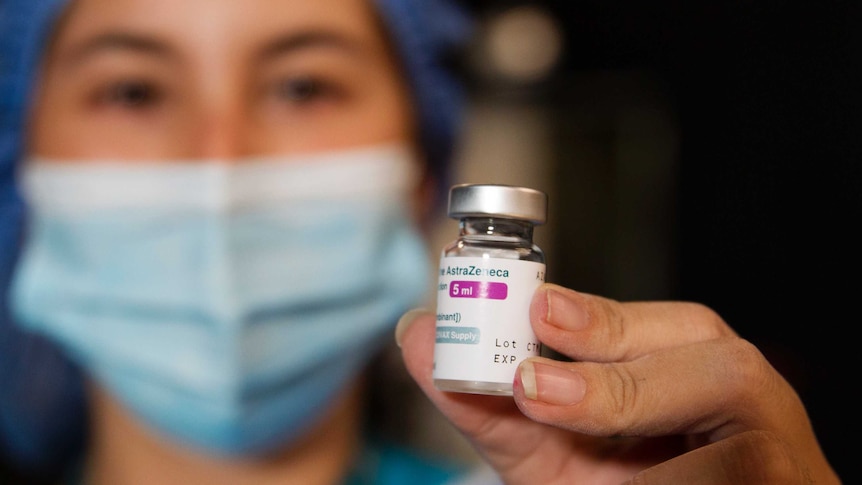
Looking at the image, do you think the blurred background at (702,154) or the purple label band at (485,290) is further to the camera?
the blurred background at (702,154)

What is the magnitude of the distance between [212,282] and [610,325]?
2.54 feet

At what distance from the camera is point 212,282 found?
53.5 inches

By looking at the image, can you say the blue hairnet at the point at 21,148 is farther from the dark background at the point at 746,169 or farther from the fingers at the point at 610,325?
the fingers at the point at 610,325

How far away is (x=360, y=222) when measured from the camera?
146cm

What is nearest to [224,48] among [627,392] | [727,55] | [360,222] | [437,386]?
[360,222]

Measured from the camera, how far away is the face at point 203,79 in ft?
4.60

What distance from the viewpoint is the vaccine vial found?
29.6 inches

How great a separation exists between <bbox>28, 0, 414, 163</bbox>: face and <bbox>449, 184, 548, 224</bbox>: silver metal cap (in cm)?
73

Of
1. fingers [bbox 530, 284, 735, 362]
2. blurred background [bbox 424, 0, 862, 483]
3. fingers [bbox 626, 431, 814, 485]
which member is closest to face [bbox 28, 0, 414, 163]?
blurred background [bbox 424, 0, 862, 483]

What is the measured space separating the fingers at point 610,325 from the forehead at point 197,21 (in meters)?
0.86

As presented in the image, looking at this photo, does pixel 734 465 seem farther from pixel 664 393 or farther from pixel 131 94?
pixel 131 94

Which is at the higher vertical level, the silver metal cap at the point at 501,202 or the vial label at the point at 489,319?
the silver metal cap at the point at 501,202

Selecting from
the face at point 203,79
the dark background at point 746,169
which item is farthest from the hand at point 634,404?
the dark background at point 746,169

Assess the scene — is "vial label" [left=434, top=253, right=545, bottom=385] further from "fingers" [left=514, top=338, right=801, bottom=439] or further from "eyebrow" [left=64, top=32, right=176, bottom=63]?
"eyebrow" [left=64, top=32, right=176, bottom=63]
